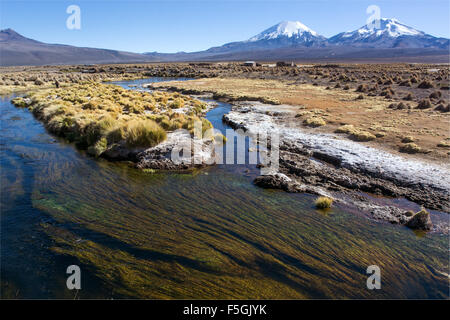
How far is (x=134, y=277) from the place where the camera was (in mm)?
5422

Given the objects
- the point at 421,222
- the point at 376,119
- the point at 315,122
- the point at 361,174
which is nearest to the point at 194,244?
the point at 421,222

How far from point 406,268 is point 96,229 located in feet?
25.7

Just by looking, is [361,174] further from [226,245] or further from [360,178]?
[226,245]

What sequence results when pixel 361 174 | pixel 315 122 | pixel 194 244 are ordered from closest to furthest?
pixel 194 244, pixel 361 174, pixel 315 122

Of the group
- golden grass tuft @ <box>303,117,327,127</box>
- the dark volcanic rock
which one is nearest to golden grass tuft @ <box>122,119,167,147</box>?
the dark volcanic rock

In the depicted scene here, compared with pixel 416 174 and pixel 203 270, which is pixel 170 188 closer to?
pixel 203 270

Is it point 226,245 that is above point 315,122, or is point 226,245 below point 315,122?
below

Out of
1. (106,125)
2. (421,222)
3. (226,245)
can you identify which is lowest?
(226,245)

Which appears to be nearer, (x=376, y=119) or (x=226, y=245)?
(x=226, y=245)

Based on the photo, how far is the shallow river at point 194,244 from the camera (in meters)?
5.29

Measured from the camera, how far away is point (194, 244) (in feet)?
21.3

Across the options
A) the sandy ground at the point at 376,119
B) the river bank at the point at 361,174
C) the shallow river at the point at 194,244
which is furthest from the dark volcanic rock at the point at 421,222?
the sandy ground at the point at 376,119

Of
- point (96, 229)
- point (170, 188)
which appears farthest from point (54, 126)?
point (96, 229)

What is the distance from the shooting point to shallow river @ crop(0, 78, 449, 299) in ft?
17.4
